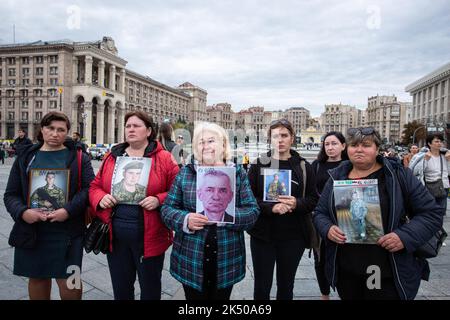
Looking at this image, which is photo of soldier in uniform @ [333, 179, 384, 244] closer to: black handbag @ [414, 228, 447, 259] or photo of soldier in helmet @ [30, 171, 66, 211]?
black handbag @ [414, 228, 447, 259]

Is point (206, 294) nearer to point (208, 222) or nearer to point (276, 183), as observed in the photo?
point (208, 222)

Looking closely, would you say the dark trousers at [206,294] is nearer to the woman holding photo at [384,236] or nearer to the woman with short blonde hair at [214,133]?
the woman holding photo at [384,236]

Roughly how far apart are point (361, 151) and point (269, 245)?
50.0 inches

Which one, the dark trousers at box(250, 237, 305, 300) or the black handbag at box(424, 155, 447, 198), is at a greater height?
the black handbag at box(424, 155, 447, 198)

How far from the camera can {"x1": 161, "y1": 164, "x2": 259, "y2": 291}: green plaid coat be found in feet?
8.24

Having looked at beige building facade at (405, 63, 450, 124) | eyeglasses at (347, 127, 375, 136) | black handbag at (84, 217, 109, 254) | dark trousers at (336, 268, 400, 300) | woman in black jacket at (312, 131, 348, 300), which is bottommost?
dark trousers at (336, 268, 400, 300)

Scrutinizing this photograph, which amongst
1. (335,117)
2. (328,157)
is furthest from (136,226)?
(335,117)

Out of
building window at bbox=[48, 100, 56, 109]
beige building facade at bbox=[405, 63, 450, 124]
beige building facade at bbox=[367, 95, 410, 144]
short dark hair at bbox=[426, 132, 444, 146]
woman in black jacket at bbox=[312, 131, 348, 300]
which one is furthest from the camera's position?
beige building facade at bbox=[367, 95, 410, 144]

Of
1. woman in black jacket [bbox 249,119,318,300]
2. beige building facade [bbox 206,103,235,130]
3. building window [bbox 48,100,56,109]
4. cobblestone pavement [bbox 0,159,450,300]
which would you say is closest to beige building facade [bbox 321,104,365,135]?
beige building facade [bbox 206,103,235,130]

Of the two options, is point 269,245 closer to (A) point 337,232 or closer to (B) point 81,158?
(A) point 337,232

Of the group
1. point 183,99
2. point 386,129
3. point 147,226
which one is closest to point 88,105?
point 183,99

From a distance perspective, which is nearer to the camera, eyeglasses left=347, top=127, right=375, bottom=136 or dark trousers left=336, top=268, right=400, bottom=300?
dark trousers left=336, top=268, right=400, bottom=300

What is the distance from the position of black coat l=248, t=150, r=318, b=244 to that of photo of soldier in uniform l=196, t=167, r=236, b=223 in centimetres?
64

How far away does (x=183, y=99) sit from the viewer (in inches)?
4646
